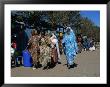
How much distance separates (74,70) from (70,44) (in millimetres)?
198

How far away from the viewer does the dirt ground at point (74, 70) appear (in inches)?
1844

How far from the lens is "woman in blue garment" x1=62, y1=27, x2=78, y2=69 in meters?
46.9

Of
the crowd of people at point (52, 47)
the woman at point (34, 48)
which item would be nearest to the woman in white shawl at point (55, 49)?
the crowd of people at point (52, 47)

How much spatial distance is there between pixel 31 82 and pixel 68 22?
52cm

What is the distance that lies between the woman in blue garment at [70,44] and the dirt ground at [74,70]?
0.20 feet

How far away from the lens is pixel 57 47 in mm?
46875

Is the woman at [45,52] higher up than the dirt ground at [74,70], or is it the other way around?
the woman at [45,52]

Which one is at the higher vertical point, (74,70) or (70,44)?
(70,44)

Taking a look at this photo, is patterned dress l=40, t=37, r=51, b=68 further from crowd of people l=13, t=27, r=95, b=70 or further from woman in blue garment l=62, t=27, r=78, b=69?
woman in blue garment l=62, t=27, r=78, b=69

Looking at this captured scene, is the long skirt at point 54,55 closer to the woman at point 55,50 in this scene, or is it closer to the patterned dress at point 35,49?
the woman at point 55,50

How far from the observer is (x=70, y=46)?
4688 cm

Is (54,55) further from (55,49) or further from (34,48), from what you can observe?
(34,48)

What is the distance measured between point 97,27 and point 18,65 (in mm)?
650

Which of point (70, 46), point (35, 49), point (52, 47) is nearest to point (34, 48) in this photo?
point (35, 49)
